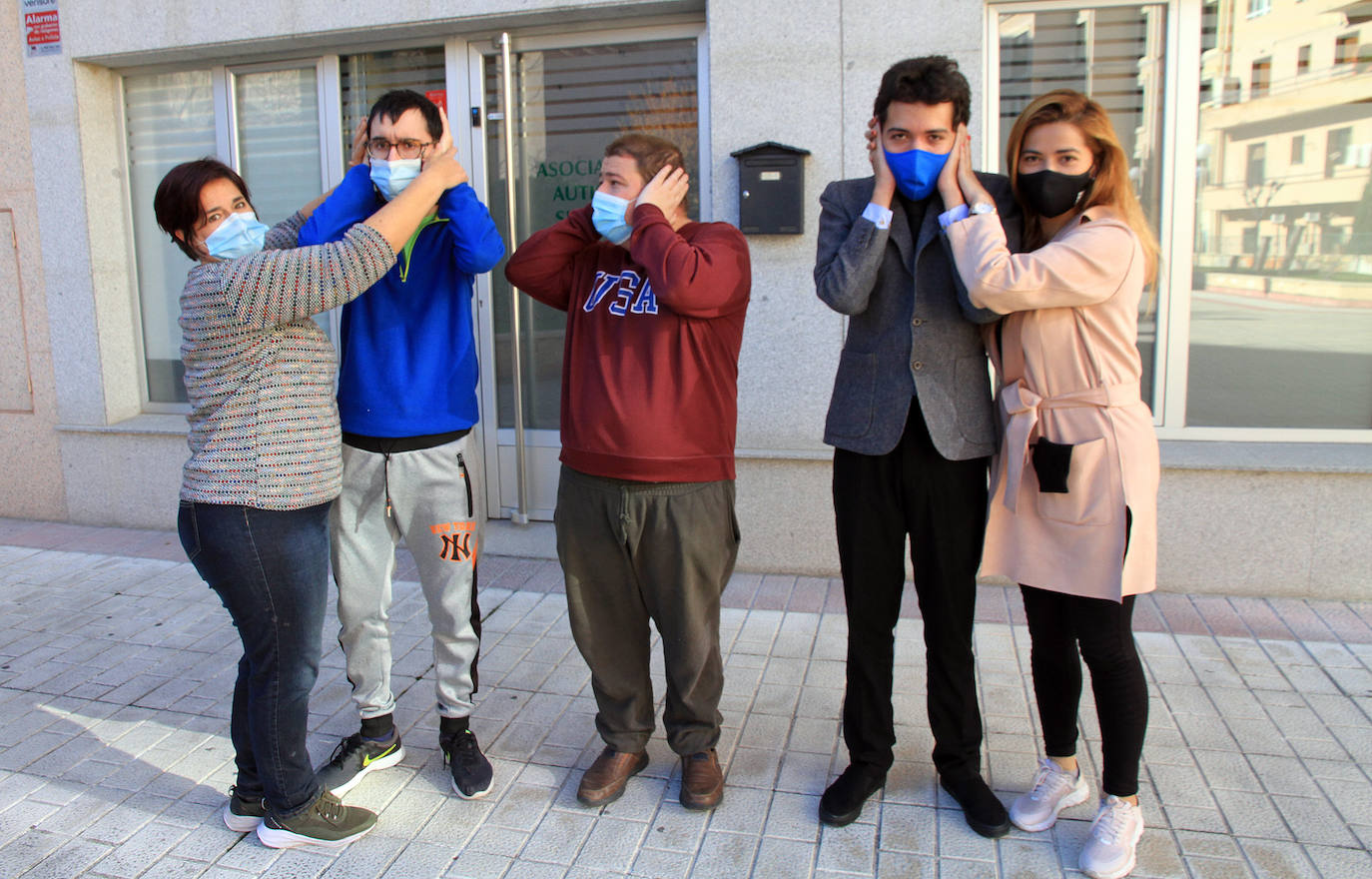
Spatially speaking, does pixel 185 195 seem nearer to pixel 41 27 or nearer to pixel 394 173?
pixel 394 173

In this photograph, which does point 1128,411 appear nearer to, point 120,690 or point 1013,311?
point 1013,311

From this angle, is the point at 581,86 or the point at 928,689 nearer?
the point at 928,689

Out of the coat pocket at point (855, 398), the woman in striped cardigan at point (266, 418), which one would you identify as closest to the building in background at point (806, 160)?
the coat pocket at point (855, 398)

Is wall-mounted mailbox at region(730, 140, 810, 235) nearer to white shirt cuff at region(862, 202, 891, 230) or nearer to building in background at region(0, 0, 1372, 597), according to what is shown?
building in background at region(0, 0, 1372, 597)

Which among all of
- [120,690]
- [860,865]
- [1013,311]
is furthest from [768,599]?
[120,690]

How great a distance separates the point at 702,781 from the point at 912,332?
1428mm

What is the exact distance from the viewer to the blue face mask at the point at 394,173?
2822 mm

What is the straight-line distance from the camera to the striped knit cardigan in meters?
2.53

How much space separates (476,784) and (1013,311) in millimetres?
2059

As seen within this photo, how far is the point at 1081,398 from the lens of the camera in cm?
260

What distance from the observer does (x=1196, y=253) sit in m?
4.72

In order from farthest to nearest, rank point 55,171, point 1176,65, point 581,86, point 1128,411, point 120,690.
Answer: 1. point 55,171
2. point 581,86
3. point 1176,65
4. point 120,690
5. point 1128,411

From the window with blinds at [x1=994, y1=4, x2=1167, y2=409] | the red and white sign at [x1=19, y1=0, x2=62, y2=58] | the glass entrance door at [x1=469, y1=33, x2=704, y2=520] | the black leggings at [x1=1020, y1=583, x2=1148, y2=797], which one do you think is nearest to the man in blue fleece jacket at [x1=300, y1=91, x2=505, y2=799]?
the black leggings at [x1=1020, y1=583, x2=1148, y2=797]

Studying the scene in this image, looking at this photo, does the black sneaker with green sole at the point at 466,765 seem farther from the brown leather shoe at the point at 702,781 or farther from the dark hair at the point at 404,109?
the dark hair at the point at 404,109
